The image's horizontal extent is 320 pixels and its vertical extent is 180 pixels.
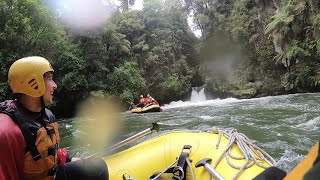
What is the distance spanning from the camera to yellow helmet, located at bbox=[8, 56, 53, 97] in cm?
156

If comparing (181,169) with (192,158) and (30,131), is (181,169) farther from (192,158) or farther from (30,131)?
(30,131)

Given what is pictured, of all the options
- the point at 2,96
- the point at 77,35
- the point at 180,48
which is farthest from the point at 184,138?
the point at 180,48

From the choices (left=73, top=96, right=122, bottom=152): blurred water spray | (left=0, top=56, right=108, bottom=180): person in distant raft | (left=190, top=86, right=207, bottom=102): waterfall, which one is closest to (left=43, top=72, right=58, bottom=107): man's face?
(left=0, top=56, right=108, bottom=180): person in distant raft

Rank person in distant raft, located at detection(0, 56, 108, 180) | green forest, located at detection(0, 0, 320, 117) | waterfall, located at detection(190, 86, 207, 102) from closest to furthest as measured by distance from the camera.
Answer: person in distant raft, located at detection(0, 56, 108, 180), green forest, located at detection(0, 0, 320, 117), waterfall, located at detection(190, 86, 207, 102)

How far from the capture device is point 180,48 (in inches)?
918

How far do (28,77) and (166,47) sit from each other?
20.9 metres

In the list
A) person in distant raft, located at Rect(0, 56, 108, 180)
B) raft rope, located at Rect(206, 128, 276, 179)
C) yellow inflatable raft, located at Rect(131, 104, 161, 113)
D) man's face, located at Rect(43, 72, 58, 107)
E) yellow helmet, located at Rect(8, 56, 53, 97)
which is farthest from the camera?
yellow inflatable raft, located at Rect(131, 104, 161, 113)

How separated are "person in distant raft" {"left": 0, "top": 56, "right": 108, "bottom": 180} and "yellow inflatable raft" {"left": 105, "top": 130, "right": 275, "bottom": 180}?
45 centimetres

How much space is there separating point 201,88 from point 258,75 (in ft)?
13.7

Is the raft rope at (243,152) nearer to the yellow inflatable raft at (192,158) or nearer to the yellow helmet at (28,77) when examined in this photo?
the yellow inflatable raft at (192,158)

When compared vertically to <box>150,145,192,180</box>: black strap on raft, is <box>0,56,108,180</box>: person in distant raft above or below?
above

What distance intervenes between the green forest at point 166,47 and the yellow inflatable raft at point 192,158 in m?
11.2

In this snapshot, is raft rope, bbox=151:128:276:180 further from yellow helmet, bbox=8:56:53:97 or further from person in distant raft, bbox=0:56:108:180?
yellow helmet, bbox=8:56:53:97

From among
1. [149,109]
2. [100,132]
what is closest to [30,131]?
[100,132]
